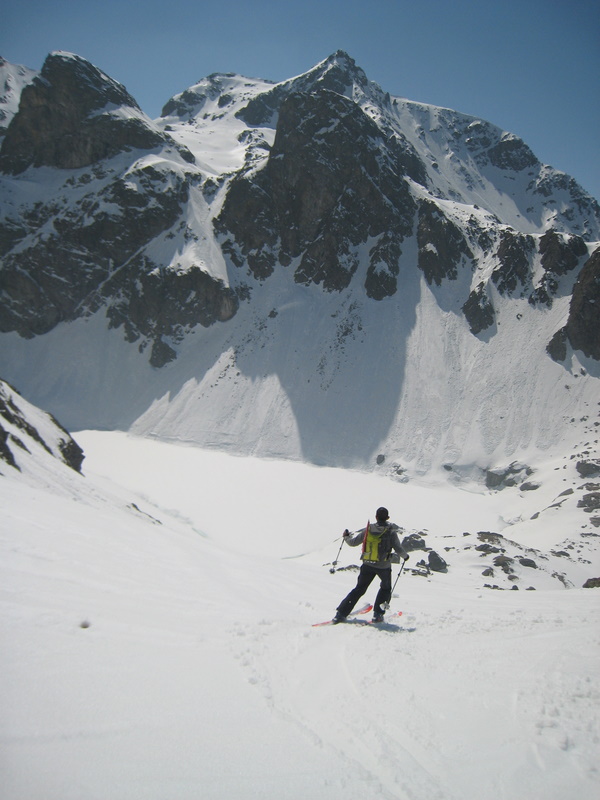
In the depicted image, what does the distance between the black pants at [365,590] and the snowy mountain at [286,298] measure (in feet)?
118

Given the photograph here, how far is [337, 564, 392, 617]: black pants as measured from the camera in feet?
21.8

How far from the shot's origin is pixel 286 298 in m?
61.2

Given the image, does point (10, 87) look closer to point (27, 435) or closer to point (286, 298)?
point (286, 298)

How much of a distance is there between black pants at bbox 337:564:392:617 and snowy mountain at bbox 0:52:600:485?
→ 3593 cm

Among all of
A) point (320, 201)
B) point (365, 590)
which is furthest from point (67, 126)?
point (365, 590)

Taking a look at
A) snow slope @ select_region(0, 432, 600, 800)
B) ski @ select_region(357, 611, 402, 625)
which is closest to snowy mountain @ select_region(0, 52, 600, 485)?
ski @ select_region(357, 611, 402, 625)

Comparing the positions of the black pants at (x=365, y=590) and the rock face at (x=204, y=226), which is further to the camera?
the rock face at (x=204, y=226)

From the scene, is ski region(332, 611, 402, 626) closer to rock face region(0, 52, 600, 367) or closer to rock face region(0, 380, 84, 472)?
rock face region(0, 380, 84, 472)

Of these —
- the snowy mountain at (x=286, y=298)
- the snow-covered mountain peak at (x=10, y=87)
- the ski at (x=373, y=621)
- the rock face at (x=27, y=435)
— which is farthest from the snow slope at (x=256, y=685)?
the snow-covered mountain peak at (x=10, y=87)

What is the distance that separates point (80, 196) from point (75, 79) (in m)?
22.2

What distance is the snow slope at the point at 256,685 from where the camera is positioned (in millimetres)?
2660

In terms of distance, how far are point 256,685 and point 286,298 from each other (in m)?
59.4

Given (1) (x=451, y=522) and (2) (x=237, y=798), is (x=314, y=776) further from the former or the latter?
(1) (x=451, y=522)

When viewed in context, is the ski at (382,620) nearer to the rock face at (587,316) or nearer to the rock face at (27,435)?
the rock face at (27,435)
